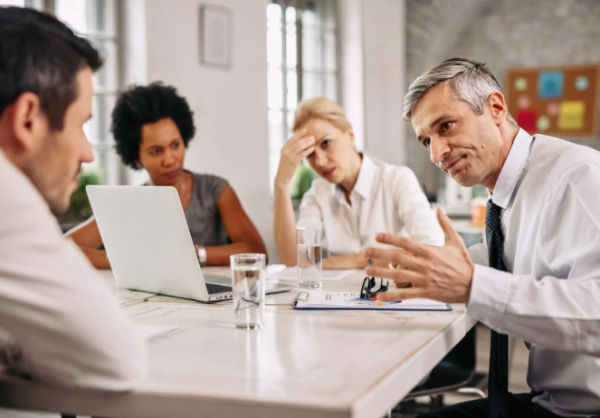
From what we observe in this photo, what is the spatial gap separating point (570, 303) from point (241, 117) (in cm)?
368

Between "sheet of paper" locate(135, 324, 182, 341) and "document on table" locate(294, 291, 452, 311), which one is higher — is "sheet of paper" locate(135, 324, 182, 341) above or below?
above

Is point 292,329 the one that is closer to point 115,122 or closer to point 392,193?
point 392,193

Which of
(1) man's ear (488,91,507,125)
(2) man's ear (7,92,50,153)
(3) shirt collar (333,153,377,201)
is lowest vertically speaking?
(3) shirt collar (333,153,377,201)

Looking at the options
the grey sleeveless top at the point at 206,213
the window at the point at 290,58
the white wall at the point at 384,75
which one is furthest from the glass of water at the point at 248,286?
the white wall at the point at 384,75

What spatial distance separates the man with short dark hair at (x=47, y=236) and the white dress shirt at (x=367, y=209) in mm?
1746

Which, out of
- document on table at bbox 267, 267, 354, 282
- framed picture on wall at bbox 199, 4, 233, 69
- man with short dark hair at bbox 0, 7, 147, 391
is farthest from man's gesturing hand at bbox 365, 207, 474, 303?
framed picture on wall at bbox 199, 4, 233, 69

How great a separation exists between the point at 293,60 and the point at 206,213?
3030 mm

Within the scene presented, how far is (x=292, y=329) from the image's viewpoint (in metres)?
1.21

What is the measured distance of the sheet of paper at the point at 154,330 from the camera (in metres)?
1.17

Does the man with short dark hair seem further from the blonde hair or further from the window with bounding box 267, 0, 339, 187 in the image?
the window with bounding box 267, 0, 339, 187

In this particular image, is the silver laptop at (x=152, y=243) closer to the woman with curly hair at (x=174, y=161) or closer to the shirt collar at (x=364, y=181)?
the woman with curly hair at (x=174, y=161)

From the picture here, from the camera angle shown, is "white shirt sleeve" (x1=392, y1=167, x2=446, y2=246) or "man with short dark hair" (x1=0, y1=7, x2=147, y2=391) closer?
"man with short dark hair" (x1=0, y1=7, x2=147, y2=391)

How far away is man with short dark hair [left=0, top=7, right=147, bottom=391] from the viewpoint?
79 centimetres

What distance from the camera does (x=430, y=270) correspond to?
1.15 meters
